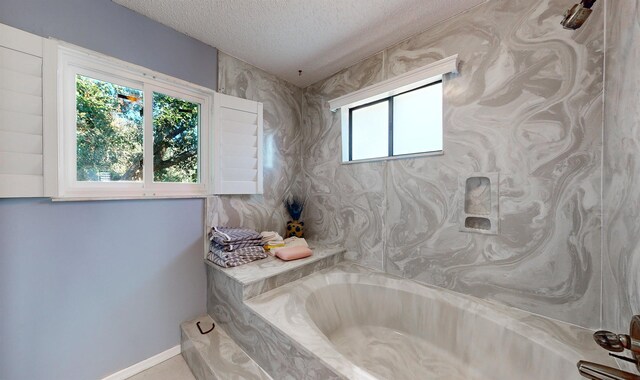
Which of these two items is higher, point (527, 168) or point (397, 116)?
point (397, 116)

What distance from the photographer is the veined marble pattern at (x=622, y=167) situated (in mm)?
798

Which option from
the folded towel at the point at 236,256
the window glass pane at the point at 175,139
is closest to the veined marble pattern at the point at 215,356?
the folded towel at the point at 236,256

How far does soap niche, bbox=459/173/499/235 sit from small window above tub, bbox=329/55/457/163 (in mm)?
302

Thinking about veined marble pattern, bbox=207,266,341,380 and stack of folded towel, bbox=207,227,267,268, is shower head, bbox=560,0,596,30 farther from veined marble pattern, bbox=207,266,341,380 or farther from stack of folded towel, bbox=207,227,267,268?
stack of folded towel, bbox=207,227,267,268

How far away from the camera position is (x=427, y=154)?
1559 mm

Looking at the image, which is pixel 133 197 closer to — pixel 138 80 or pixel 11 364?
pixel 138 80

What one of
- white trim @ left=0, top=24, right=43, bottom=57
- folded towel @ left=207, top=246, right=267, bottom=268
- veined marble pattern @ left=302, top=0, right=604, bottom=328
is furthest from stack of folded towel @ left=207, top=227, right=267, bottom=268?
white trim @ left=0, top=24, right=43, bottom=57

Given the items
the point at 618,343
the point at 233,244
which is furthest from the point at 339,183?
the point at 618,343

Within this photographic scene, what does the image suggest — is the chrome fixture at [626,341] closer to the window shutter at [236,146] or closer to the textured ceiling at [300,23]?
the textured ceiling at [300,23]

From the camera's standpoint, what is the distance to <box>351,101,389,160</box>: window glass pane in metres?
1.93

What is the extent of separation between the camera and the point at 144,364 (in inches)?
56.5

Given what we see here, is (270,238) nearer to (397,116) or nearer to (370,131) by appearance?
(370,131)

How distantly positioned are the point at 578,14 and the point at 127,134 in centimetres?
239

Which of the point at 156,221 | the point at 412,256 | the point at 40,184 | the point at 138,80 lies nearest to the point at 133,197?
the point at 156,221
